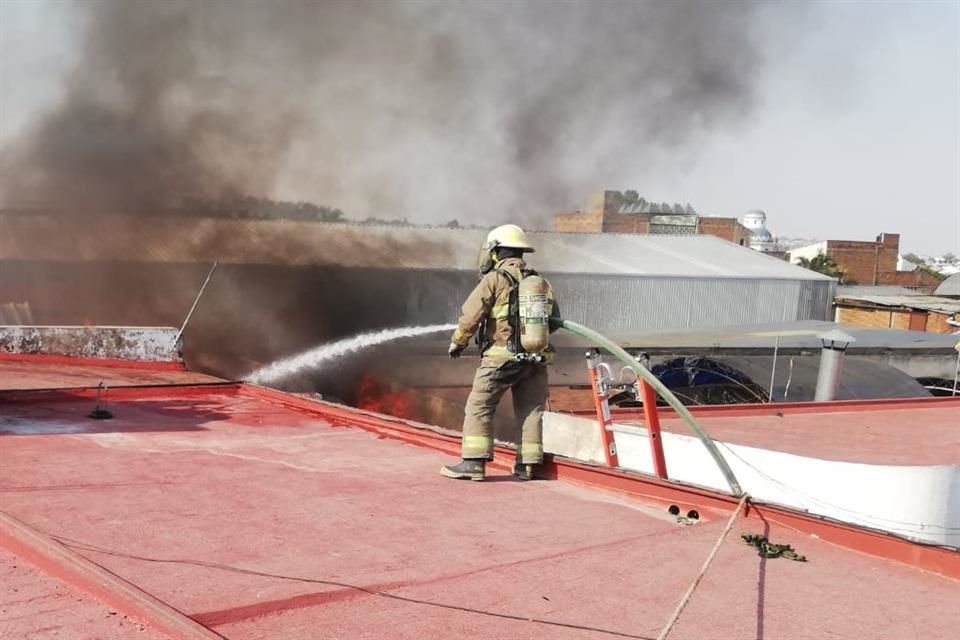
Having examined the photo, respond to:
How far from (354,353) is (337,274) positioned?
200cm

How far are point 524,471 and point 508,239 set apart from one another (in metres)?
1.20

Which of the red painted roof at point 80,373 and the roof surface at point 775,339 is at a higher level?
the roof surface at point 775,339

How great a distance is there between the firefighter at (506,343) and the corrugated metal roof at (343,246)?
39.1ft

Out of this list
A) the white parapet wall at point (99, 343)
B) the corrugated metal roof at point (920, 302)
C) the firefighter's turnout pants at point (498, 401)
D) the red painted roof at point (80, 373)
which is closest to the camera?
the firefighter's turnout pants at point (498, 401)

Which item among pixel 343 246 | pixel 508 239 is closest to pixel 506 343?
pixel 508 239

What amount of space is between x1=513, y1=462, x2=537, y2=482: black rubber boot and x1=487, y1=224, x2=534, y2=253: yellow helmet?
43.9 inches

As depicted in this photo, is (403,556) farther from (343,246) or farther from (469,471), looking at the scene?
(343,246)

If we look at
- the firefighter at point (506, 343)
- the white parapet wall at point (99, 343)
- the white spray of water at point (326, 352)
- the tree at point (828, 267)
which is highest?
the tree at point (828, 267)

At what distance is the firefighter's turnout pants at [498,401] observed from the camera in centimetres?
464

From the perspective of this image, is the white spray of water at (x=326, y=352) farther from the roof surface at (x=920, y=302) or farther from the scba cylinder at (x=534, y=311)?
the roof surface at (x=920, y=302)

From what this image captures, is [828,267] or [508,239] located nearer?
[508,239]

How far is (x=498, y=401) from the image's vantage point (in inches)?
185

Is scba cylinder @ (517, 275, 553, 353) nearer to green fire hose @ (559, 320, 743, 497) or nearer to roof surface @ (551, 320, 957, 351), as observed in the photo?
green fire hose @ (559, 320, 743, 497)

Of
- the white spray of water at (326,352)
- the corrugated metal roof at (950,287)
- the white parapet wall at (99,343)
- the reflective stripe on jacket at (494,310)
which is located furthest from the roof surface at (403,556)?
the corrugated metal roof at (950,287)
